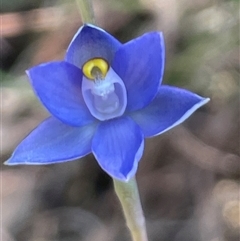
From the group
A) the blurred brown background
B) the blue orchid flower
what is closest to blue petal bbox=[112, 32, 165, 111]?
the blue orchid flower

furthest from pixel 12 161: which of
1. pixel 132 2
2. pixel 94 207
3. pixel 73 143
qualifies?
pixel 132 2

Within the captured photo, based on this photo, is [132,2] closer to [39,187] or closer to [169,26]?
[169,26]

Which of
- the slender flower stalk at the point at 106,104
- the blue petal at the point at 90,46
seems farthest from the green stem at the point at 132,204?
the blue petal at the point at 90,46

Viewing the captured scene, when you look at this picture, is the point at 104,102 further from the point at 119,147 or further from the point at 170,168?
the point at 170,168

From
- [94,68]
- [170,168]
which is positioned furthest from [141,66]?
[170,168]

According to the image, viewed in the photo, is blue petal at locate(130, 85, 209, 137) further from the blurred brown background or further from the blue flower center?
the blurred brown background
